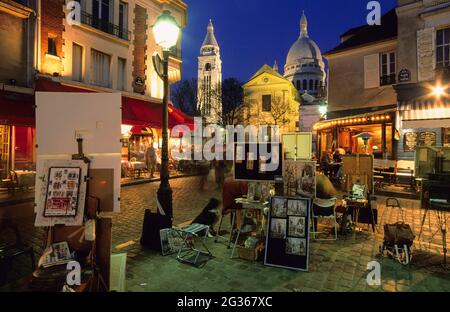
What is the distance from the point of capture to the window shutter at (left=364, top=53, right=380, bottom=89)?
16.8 metres

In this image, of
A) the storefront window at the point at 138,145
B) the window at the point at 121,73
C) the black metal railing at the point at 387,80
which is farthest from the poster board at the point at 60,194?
the black metal railing at the point at 387,80

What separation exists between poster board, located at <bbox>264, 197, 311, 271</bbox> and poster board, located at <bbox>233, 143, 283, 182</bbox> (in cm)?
74

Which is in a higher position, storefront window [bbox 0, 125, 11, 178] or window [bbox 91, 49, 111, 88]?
window [bbox 91, 49, 111, 88]

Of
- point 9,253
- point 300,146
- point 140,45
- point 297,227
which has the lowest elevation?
point 9,253

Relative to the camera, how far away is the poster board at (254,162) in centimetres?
546

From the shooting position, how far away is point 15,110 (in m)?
9.53

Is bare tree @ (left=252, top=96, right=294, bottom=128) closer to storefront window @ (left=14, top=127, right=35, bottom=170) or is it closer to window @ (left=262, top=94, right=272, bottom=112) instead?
window @ (left=262, top=94, right=272, bottom=112)

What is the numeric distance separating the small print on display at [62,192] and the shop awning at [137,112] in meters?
8.49

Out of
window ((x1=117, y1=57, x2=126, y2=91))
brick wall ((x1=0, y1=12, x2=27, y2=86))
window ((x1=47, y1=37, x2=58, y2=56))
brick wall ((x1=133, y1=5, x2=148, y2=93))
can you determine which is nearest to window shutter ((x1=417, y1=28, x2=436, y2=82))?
brick wall ((x1=133, y1=5, x2=148, y2=93))

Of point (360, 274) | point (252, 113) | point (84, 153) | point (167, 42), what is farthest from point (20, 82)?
point (252, 113)

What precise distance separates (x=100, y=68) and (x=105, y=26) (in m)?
2.03

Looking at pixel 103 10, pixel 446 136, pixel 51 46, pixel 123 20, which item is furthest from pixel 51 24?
pixel 446 136

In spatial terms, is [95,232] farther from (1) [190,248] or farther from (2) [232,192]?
(2) [232,192]

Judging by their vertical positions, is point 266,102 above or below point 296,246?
above
